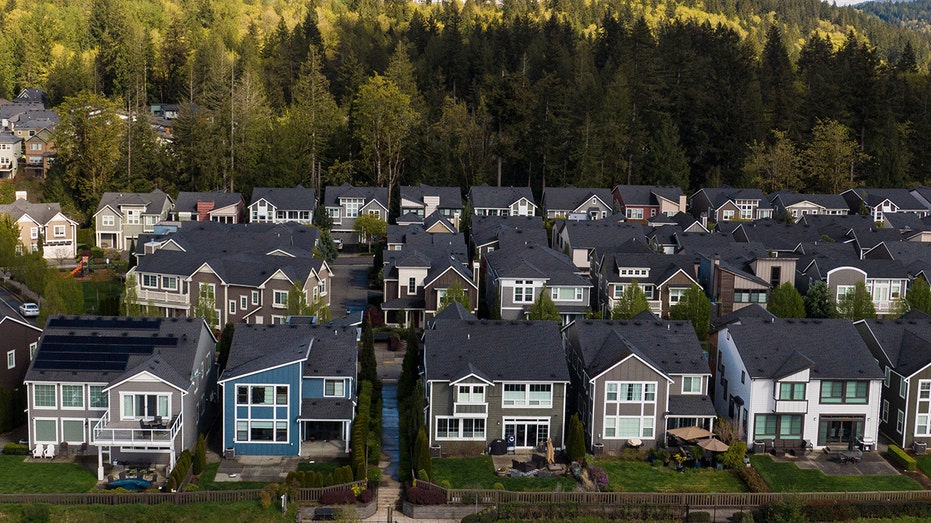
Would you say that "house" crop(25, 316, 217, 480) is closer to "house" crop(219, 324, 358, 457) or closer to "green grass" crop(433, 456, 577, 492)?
"house" crop(219, 324, 358, 457)

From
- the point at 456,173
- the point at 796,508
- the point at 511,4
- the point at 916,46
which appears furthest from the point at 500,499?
the point at 916,46

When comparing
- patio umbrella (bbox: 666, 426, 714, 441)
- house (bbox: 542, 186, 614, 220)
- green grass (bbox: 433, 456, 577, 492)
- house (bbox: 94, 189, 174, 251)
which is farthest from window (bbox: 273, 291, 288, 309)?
house (bbox: 542, 186, 614, 220)

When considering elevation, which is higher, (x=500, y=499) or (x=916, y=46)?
(x=916, y=46)

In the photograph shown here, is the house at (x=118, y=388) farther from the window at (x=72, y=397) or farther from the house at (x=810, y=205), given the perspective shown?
the house at (x=810, y=205)

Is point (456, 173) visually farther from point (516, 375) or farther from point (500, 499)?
point (500, 499)

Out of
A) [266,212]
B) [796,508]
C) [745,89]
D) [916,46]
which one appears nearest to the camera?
[796,508]

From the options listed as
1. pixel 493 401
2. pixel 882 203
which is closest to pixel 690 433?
pixel 493 401
